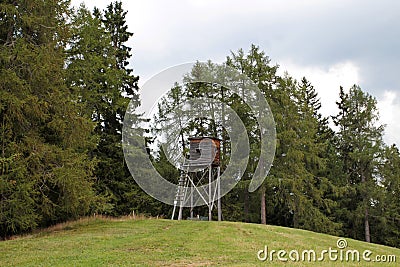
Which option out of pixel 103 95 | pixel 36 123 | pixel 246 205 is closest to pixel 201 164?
pixel 103 95

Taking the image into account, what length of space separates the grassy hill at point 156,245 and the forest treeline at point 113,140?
1.98m

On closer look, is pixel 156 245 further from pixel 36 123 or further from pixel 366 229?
pixel 366 229

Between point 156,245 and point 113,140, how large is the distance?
14950 mm

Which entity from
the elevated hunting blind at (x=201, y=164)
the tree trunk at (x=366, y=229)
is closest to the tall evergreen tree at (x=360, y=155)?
the tree trunk at (x=366, y=229)

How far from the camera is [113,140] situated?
25.7 metres

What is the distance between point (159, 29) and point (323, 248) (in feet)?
38.0

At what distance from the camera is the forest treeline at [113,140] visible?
1482cm

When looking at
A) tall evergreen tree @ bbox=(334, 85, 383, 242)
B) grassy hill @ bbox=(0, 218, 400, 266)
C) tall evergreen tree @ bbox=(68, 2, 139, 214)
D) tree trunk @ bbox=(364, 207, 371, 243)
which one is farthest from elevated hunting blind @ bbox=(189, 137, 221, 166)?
tree trunk @ bbox=(364, 207, 371, 243)

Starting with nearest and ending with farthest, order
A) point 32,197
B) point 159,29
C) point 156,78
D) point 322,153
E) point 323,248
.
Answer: point 323,248 < point 32,197 < point 156,78 < point 159,29 < point 322,153

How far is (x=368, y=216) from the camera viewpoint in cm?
3008

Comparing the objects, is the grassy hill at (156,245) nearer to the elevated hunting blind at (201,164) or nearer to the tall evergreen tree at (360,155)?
the elevated hunting blind at (201,164)

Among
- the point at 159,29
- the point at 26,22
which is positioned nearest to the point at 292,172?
the point at 159,29

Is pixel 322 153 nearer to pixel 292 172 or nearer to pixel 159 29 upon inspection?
pixel 292 172

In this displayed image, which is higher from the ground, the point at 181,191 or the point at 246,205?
the point at 181,191
